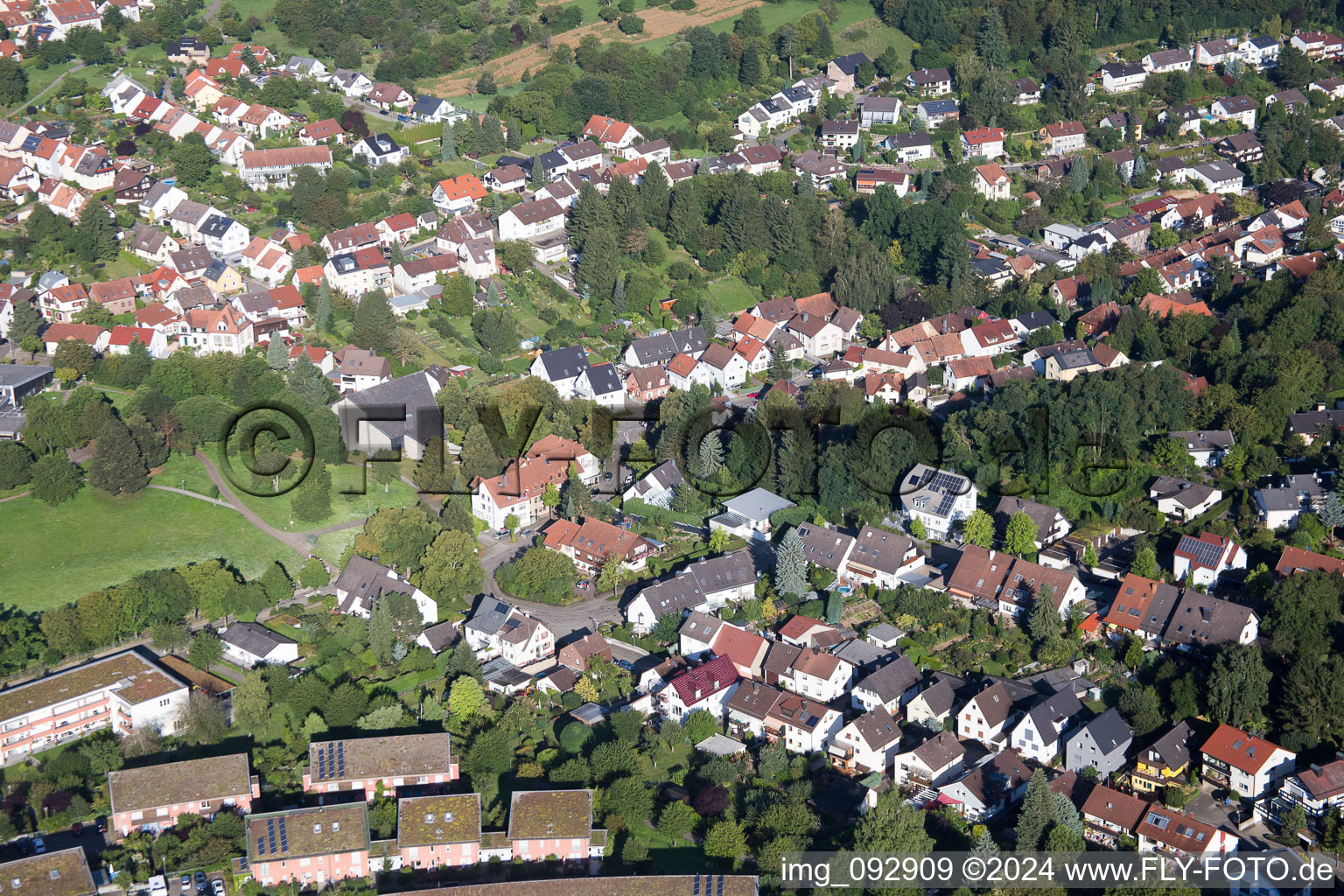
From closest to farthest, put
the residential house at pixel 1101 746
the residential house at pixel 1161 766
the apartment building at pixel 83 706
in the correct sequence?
the residential house at pixel 1161 766 → the residential house at pixel 1101 746 → the apartment building at pixel 83 706

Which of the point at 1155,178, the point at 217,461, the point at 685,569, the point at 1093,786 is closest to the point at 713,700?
the point at 685,569

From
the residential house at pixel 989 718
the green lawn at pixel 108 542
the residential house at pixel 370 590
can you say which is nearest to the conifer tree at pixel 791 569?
the residential house at pixel 989 718

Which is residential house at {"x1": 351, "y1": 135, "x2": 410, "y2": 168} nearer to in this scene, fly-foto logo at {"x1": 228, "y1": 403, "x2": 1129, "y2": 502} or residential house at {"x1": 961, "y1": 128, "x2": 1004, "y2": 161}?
fly-foto logo at {"x1": 228, "y1": 403, "x2": 1129, "y2": 502}

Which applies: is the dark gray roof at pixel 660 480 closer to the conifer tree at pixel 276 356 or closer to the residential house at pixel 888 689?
the residential house at pixel 888 689

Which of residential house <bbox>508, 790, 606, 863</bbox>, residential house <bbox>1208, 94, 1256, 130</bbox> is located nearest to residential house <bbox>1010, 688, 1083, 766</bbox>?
residential house <bbox>508, 790, 606, 863</bbox>

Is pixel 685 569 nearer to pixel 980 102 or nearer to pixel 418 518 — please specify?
pixel 418 518

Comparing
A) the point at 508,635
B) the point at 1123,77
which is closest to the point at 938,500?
the point at 508,635

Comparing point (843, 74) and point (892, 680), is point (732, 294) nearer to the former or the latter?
point (843, 74)
